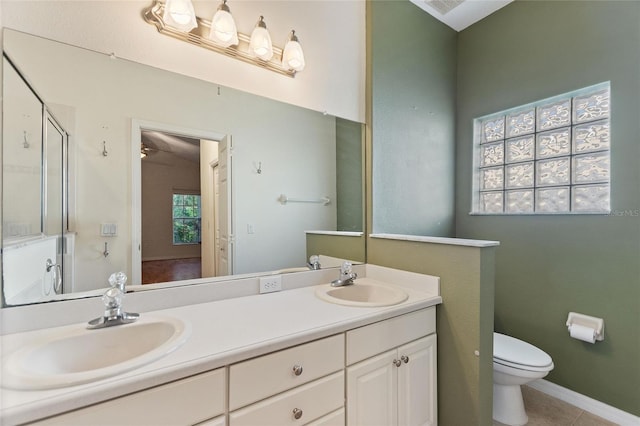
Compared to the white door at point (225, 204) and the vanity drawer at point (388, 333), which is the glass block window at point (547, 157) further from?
the white door at point (225, 204)

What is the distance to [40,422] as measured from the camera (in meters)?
0.62

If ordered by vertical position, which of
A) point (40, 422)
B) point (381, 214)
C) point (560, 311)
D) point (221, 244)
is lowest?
point (560, 311)

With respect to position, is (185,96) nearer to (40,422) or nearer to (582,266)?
(40,422)

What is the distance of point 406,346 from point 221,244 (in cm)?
105

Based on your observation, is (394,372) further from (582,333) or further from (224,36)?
(224,36)

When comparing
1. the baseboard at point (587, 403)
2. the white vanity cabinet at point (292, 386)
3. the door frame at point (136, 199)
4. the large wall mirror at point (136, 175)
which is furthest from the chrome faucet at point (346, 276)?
the baseboard at point (587, 403)

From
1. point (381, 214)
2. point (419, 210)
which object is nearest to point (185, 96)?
point (381, 214)

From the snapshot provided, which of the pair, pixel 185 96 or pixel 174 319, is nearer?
pixel 174 319

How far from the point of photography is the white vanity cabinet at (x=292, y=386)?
0.87 metres

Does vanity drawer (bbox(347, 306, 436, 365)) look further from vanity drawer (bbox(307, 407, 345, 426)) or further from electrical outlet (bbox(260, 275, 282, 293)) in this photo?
electrical outlet (bbox(260, 275, 282, 293))

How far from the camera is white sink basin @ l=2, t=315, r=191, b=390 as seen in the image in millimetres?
680

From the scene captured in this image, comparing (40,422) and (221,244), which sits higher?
(221,244)

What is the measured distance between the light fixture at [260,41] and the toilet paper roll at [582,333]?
2.54 meters

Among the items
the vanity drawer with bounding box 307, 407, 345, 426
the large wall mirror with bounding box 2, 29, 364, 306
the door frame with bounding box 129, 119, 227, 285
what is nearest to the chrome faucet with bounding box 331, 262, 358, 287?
the large wall mirror with bounding box 2, 29, 364, 306
